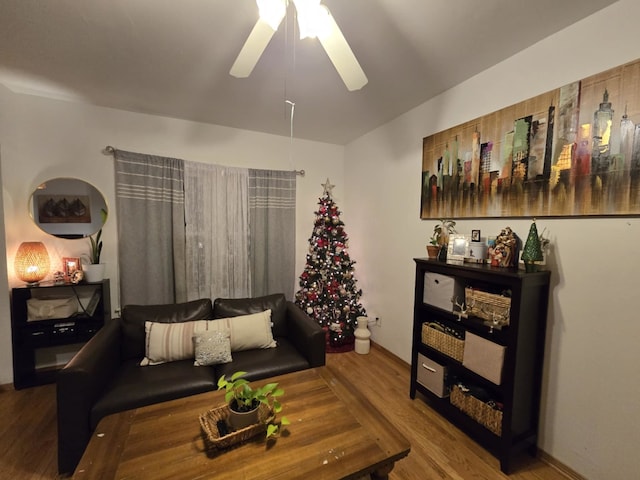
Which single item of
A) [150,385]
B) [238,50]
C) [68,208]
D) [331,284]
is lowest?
[150,385]

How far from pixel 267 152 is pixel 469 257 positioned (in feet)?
8.43

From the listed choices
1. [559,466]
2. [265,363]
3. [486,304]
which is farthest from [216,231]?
[559,466]

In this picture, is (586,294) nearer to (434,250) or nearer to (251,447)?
(434,250)

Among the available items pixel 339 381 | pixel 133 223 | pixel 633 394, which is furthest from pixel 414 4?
pixel 133 223

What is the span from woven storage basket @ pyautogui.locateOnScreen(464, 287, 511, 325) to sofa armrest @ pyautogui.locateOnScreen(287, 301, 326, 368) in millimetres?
1099

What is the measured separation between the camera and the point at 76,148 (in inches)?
100

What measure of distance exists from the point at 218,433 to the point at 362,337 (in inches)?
84.4

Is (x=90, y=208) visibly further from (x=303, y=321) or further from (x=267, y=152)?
(x=303, y=321)

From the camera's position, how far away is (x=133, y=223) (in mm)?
2713

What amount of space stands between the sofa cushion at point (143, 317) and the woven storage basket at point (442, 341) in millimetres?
1886

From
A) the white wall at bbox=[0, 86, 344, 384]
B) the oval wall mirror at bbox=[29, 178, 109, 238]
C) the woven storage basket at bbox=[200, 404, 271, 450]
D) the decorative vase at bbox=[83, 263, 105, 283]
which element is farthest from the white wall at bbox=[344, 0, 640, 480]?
the oval wall mirror at bbox=[29, 178, 109, 238]

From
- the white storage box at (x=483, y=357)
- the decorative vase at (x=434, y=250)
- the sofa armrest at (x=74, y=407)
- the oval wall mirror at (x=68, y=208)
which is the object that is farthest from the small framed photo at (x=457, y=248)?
the oval wall mirror at (x=68, y=208)

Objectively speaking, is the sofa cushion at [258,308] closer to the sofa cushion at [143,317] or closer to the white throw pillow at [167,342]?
the sofa cushion at [143,317]

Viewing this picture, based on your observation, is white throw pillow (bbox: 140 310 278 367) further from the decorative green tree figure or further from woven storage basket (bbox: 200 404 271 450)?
the decorative green tree figure
